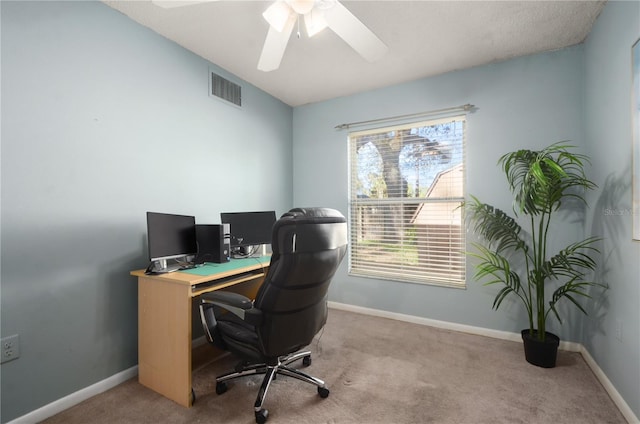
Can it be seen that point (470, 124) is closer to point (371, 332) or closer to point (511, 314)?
point (511, 314)

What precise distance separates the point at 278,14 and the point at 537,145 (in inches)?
97.6

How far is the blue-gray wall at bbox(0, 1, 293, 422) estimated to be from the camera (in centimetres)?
152

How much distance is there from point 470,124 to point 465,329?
2.08 metres

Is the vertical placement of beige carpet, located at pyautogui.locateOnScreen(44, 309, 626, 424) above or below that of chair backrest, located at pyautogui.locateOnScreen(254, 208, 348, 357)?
below

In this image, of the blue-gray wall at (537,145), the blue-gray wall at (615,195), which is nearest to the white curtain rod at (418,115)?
the blue-gray wall at (537,145)

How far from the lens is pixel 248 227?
8.91 ft

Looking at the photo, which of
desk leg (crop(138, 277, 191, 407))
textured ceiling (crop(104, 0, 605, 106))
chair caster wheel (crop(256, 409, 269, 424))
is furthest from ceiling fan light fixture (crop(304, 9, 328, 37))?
chair caster wheel (crop(256, 409, 269, 424))

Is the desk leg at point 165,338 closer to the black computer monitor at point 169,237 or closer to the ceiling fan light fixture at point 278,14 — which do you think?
the black computer monitor at point 169,237

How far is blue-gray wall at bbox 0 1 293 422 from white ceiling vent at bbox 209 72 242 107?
16cm

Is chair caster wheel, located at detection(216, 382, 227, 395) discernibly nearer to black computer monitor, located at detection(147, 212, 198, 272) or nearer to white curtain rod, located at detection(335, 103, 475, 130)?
black computer monitor, located at detection(147, 212, 198, 272)

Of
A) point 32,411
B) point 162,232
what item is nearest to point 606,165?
point 162,232

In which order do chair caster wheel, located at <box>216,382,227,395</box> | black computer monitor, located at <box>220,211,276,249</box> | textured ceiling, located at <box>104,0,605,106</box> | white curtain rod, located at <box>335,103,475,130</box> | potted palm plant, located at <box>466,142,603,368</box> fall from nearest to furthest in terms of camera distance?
1. chair caster wheel, located at <box>216,382,227,395</box>
2. textured ceiling, located at <box>104,0,605,106</box>
3. potted palm plant, located at <box>466,142,603,368</box>
4. black computer monitor, located at <box>220,211,276,249</box>
5. white curtain rod, located at <box>335,103,475,130</box>

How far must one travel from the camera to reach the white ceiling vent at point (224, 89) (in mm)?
2693

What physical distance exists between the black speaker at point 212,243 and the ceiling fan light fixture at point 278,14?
57.9 inches
